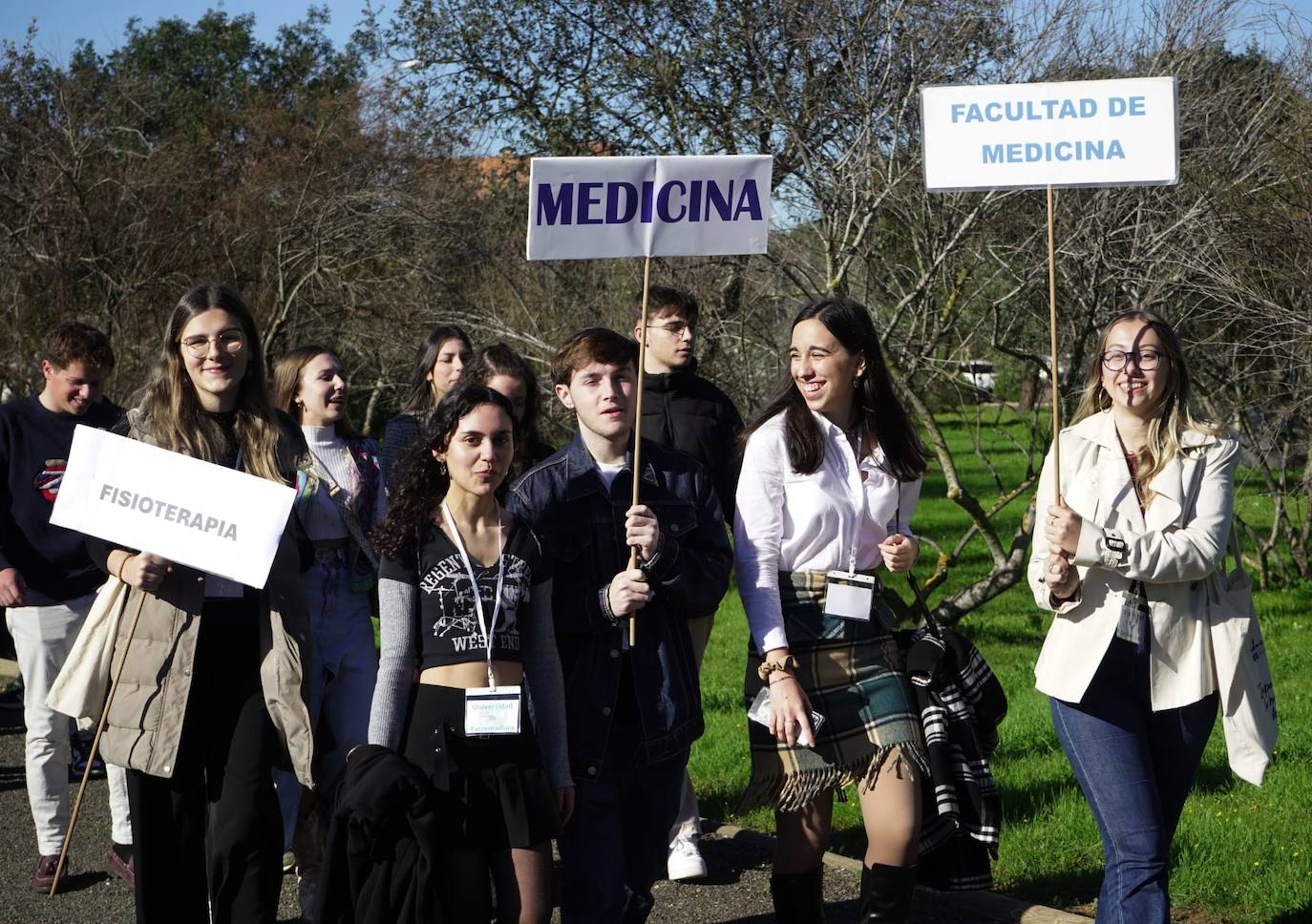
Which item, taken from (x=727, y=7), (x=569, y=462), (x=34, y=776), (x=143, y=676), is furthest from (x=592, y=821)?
Result: (x=727, y=7)

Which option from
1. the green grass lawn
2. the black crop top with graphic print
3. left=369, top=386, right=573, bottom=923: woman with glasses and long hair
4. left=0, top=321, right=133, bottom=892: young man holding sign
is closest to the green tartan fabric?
left=369, top=386, right=573, bottom=923: woman with glasses and long hair

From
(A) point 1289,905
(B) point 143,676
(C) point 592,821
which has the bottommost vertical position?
(A) point 1289,905

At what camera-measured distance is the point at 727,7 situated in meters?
10.7

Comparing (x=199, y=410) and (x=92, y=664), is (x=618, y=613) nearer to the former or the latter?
(x=199, y=410)

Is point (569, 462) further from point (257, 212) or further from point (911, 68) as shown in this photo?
point (257, 212)

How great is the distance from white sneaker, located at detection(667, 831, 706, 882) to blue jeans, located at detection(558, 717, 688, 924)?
1.31 m

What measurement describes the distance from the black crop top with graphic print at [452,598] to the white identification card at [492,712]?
0.38 ft

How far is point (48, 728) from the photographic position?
5.84m

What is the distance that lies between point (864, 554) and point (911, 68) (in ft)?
17.6

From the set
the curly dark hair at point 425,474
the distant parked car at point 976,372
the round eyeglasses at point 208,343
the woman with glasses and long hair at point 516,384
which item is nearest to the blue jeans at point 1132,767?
the curly dark hair at point 425,474

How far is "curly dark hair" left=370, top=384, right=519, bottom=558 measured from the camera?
12.4 feet

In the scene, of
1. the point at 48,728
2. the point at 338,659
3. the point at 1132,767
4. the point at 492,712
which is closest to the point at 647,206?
the point at 492,712

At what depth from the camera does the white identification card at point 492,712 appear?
3.66 metres

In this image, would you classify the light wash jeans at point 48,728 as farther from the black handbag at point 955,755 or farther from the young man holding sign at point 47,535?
the black handbag at point 955,755
